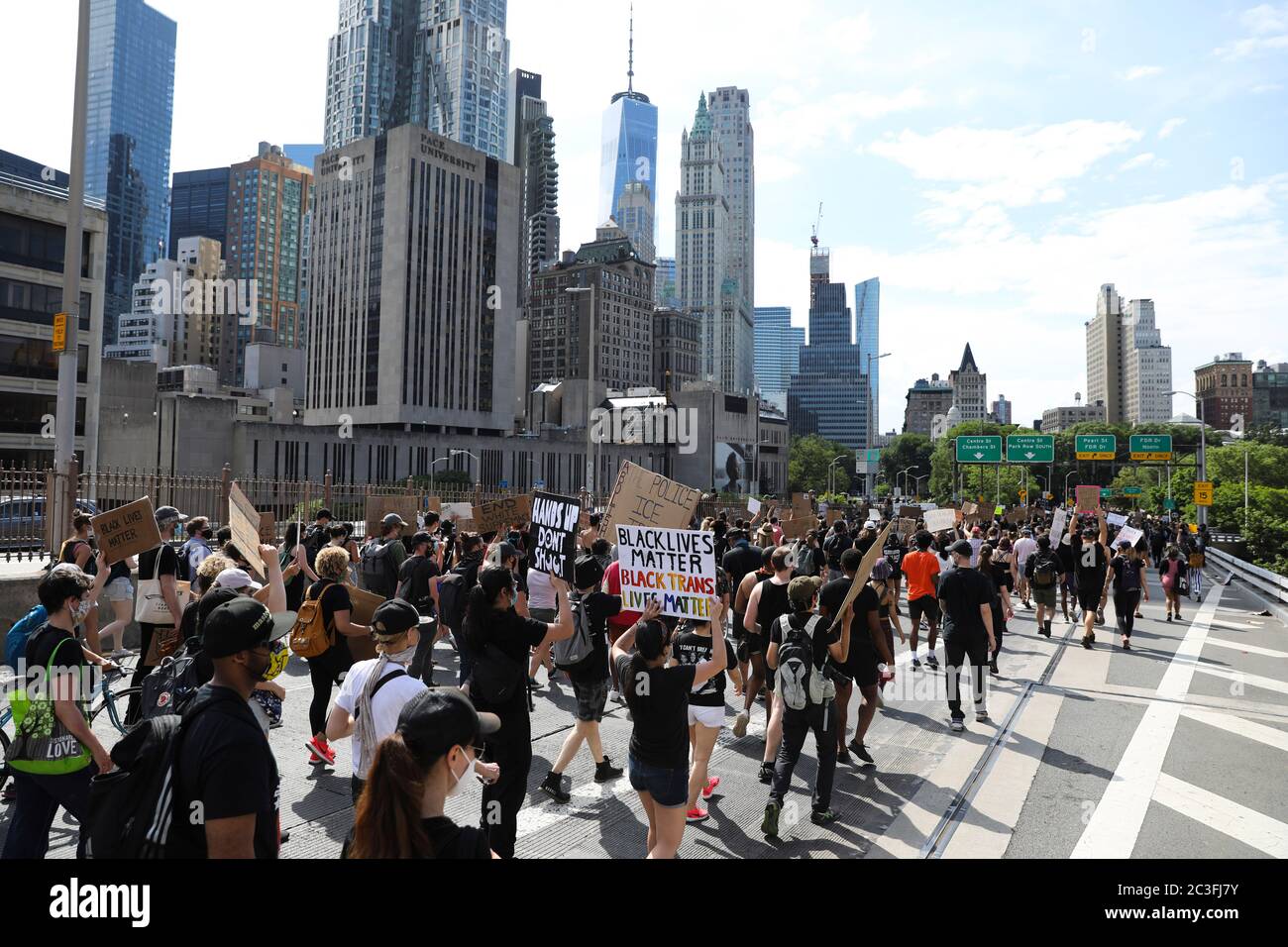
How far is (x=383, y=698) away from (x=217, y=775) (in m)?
1.30

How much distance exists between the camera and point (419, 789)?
8.47 ft

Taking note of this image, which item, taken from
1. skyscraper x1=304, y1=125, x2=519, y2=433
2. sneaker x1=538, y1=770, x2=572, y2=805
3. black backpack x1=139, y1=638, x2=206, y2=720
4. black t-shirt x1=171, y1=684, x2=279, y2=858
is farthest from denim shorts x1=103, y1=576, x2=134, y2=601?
skyscraper x1=304, y1=125, x2=519, y2=433

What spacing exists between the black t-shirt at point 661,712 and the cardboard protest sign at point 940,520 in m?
14.0

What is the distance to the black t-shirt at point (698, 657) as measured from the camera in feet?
19.1

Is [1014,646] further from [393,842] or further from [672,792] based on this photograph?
[393,842]

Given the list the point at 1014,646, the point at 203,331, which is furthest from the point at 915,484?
the point at 1014,646

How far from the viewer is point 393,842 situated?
98.5 inches

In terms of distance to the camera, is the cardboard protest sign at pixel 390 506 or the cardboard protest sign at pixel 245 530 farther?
the cardboard protest sign at pixel 390 506

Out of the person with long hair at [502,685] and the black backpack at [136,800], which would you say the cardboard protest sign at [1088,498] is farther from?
the black backpack at [136,800]

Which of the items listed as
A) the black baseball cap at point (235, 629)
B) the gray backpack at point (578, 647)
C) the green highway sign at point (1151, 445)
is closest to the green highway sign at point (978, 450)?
the green highway sign at point (1151, 445)

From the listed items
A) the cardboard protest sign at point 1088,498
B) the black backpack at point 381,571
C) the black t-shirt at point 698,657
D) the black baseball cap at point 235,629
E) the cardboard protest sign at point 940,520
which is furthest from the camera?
the cardboard protest sign at point 1088,498

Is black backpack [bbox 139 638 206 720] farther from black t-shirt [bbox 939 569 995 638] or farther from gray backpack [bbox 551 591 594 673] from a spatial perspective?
black t-shirt [bbox 939 569 995 638]

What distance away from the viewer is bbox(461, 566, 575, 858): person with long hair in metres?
4.86
